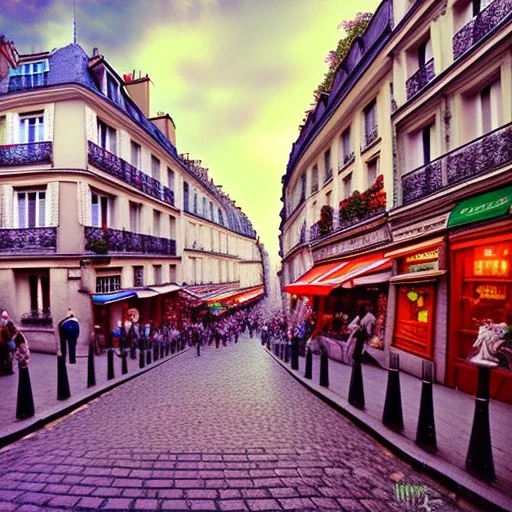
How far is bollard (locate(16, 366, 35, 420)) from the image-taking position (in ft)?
16.9

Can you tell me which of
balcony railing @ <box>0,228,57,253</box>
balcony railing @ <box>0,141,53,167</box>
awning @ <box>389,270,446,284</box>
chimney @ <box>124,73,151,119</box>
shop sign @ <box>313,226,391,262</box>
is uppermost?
chimney @ <box>124,73,151,119</box>

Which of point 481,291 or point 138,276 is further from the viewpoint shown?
point 138,276

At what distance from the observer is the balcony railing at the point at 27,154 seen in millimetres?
12602

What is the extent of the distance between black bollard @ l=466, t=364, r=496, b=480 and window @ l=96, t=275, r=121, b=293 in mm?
12726

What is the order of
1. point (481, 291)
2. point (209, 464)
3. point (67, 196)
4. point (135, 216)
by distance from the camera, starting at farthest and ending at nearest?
point (135, 216) → point (67, 196) → point (481, 291) → point (209, 464)

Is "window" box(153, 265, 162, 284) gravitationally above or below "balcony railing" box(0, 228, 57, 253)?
below

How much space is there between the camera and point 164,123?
916 inches

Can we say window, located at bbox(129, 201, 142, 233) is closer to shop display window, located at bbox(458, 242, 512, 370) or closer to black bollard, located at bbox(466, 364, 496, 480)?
shop display window, located at bbox(458, 242, 512, 370)

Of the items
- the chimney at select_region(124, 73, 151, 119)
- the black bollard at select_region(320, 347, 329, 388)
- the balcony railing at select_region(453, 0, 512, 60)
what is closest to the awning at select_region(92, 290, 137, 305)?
the black bollard at select_region(320, 347, 329, 388)

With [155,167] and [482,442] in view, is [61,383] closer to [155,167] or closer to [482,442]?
[482,442]

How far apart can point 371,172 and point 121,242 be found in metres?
9.92

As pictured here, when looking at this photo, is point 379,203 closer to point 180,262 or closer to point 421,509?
point 421,509

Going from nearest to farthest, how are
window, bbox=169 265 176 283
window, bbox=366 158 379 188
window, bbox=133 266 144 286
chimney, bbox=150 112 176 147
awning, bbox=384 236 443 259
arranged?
awning, bbox=384 236 443 259, window, bbox=366 158 379 188, window, bbox=133 266 144 286, window, bbox=169 265 176 283, chimney, bbox=150 112 176 147

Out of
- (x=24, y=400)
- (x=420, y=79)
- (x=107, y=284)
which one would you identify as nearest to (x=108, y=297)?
(x=107, y=284)
